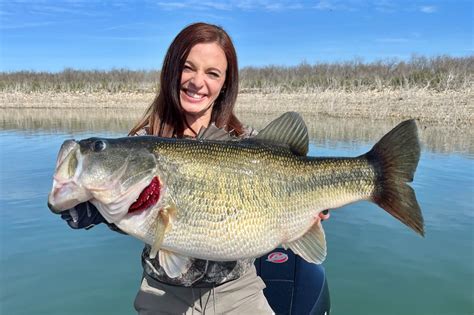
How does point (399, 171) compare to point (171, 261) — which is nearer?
point (171, 261)

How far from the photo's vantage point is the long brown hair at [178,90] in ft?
10.3

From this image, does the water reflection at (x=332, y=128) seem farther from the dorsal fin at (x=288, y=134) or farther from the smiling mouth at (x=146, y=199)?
the smiling mouth at (x=146, y=199)

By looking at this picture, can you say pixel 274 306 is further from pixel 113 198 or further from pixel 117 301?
pixel 117 301

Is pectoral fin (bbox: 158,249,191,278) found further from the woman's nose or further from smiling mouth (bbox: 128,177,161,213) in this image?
the woman's nose

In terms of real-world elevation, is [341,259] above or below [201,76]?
below

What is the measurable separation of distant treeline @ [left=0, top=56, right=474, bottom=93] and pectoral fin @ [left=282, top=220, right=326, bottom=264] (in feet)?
70.7

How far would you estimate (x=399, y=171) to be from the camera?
2.67 meters

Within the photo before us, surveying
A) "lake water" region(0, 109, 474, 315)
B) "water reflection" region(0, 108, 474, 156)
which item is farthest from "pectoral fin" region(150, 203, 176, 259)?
"water reflection" region(0, 108, 474, 156)

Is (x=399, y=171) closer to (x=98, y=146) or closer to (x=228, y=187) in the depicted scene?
(x=228, y=187)

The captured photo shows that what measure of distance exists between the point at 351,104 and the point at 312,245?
21178mm

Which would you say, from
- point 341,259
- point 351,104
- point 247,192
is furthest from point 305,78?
point 247,192

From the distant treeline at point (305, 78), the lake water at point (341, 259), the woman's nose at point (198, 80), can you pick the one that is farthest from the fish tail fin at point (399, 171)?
the distant treeline at point (305, 78)

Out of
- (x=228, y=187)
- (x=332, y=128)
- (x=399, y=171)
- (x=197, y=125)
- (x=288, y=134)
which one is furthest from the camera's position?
(x=332, y=128)

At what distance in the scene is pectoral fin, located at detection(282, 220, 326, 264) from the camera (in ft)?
8.99
